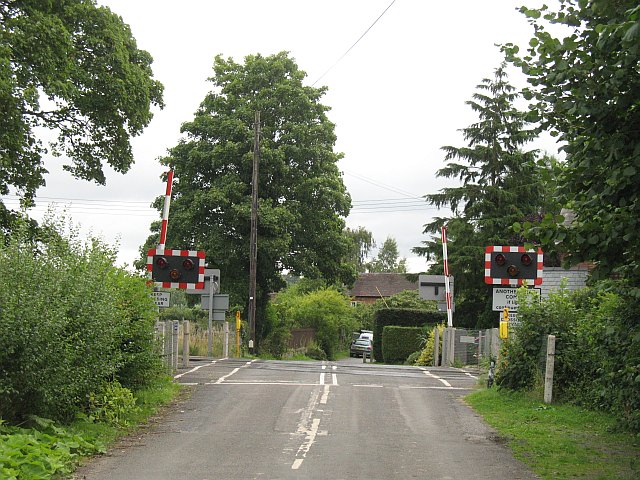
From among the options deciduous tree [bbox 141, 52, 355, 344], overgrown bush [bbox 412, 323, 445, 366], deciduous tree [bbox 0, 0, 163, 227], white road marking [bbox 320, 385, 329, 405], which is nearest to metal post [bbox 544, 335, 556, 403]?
white road marking [bbox 320, 385, 329, 405]

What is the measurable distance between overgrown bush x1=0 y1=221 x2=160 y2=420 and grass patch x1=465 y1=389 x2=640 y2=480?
5852mm

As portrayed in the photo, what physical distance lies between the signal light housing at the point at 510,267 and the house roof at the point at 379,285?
7142 centimetres

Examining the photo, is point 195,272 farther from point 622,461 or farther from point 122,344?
point 622,461

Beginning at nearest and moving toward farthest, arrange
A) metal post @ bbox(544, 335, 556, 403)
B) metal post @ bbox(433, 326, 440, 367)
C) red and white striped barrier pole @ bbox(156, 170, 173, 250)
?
metal post @ bbox(544, 335, 556, 403)
red and white striped barrier pole @ bbox(156, 170, 173, 250)
metal post @ bbox(433, 326, 440, 367)

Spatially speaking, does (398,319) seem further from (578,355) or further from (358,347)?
(578,355)

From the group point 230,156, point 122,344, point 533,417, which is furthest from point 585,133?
point 230,156

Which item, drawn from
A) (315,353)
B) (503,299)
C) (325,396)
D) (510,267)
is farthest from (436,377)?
(315,353)

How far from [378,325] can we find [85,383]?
109ft

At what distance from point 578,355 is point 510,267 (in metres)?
3.26

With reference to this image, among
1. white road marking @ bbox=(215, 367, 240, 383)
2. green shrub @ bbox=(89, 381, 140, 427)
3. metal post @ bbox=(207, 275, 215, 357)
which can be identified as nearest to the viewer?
green shrub @ bbox=(89, 381, 140, 427)

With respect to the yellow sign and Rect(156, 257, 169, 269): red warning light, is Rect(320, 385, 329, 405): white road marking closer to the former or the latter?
the yellow sign

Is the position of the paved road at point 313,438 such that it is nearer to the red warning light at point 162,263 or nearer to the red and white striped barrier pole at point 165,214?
the red warning light at point 162,263

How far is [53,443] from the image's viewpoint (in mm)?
9930

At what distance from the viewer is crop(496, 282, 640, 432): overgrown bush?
11734mm
